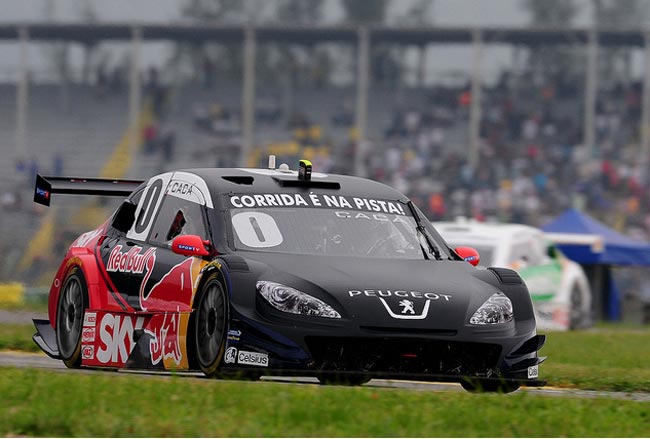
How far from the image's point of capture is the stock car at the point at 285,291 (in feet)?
25.8

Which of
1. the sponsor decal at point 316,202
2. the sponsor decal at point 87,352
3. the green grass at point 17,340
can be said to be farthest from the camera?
the green grass at point 17,340

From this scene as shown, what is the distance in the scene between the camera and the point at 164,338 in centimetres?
868

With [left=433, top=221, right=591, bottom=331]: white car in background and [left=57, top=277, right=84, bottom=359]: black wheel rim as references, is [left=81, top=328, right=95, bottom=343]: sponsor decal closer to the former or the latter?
[left=57, top=277, right=84, bottom=359]: black wheel rim

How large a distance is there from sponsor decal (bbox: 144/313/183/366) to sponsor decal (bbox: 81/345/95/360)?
2.43 ft

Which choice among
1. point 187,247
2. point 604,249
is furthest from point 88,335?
point 604,249

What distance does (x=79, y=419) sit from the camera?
5980mm

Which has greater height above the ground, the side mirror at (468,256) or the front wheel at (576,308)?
the side mirror at (468,256)

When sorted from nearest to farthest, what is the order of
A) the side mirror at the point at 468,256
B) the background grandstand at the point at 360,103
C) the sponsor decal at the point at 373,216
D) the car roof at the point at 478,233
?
1. the sponsor decal at the point at 373,216
2. the side mirror at the point at 468,256
3. the car roof at the point at 478,233
4. the background grandstand at the point at 360,103

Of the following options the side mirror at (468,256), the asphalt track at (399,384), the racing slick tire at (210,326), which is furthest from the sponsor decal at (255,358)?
the side mirror at (468,256)

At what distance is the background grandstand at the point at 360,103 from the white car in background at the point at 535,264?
421 inches

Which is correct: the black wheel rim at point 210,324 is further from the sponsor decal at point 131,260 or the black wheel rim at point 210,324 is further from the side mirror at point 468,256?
the side mirror at point 468,256

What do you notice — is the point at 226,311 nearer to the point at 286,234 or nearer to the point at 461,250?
the point at 286,234

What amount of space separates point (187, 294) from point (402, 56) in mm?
35176

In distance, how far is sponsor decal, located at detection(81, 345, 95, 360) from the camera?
9.59 metres
